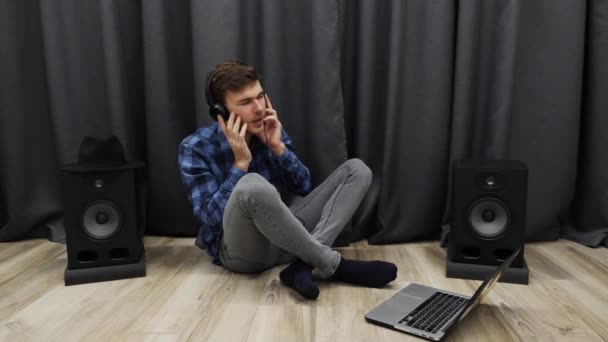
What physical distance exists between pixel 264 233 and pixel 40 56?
4.63 ft

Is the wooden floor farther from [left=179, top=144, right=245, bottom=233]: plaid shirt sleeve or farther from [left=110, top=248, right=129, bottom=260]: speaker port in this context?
[left=179, top=144, right=245, bottom=233]: plaid shirt sleeve

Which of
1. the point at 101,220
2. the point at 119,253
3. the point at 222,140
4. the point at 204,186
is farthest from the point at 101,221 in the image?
the point at 222,140

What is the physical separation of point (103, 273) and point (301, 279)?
72 centimetres

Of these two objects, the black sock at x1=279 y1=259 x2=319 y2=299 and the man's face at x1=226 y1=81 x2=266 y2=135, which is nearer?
the black sock at x1=279 y1=259 x2=319 y2=299

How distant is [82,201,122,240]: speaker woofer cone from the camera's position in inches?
67.9

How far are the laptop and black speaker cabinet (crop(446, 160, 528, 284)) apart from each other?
0.26 metres

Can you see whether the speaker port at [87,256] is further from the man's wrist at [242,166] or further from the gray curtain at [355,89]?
the man's wrist at [242,166]

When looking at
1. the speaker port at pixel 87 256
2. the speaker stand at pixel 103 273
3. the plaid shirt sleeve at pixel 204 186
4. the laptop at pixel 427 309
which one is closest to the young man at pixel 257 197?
the plaid shirt sleeve at pixel 204 186

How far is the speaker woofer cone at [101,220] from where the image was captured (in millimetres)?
1724

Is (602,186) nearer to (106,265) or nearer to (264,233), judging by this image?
(264,233)

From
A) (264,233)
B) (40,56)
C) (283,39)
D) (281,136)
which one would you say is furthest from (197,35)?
(264,233)

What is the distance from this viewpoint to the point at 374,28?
6.96ft

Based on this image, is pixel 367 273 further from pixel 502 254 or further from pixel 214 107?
pixel 214 107

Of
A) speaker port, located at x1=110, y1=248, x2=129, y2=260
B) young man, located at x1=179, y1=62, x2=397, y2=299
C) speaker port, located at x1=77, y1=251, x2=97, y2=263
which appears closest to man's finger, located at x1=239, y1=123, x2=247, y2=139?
young man, located at x1=179, y1=62, x2=397, y2=299
